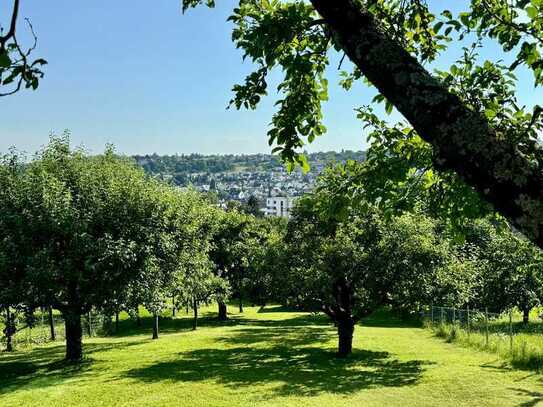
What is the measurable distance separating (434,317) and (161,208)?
916 inches

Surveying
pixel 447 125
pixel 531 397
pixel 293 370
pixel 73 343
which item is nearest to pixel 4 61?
pixel 447 125

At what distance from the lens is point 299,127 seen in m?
5.76

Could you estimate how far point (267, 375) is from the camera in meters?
22.3

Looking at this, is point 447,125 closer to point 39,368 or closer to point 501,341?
point 501,341

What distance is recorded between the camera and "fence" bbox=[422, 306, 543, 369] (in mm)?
22344

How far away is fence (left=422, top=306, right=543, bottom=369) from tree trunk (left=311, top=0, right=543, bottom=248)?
2261cm

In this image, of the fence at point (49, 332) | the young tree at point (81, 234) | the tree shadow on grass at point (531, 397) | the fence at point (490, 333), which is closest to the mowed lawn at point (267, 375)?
the tree shadow on grass at point (531, 397)

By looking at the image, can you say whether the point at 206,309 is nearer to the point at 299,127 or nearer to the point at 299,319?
the point at 299,319

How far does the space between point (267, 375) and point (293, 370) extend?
60.8 inches

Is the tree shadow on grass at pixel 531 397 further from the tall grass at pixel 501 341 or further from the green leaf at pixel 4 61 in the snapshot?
the green leaf at pixel 4 61

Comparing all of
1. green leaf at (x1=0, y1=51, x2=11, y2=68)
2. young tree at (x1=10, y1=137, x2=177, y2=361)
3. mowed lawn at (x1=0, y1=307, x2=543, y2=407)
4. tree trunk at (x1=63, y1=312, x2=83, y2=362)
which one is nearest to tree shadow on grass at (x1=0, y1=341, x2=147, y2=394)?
mowed lawn at (x1=0, y1=307, x2=543, y2=407)

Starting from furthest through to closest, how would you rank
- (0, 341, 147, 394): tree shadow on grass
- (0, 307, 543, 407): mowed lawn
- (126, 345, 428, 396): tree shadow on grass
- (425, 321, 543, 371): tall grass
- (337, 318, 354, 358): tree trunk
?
(337, 318, 354, 358): tree trunk < (425, 321, 543, 371): tall grass < (0, 341, 147, 394): tree shadow on grass < (126, 345, 428, 396): tree shadow on grass < (0, 307, 543, 407): mowed lawn

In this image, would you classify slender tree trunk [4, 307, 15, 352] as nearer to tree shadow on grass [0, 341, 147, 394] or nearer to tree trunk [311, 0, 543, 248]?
tree shadow on grass [0, 341, 147, 394]

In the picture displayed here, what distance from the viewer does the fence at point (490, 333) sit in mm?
22344
